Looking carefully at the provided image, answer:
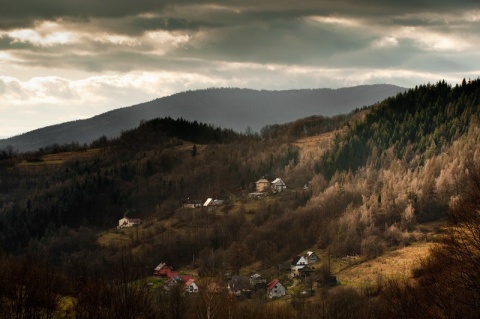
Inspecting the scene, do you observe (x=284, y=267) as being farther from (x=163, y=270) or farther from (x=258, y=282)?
(x=163, y=270)

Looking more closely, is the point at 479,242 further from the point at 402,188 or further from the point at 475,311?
the point at 402,188

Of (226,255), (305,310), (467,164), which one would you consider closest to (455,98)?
(467,164)

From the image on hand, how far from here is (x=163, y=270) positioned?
452ft

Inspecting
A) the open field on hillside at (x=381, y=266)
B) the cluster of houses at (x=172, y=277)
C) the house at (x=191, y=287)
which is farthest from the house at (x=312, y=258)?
the house at (x=191, y=287)

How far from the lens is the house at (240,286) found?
110m

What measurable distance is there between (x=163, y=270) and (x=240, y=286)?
1205 inches

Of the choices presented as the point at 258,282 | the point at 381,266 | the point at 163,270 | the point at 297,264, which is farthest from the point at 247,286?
the point at 163,270

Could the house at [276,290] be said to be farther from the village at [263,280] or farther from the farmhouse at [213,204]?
the farmhouse at [213,204]

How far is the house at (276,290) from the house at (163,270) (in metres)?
27.6

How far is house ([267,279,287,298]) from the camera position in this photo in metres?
108

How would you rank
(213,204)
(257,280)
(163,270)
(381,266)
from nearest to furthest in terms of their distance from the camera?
(381,266) → (257,280) → (163,270) → (213,204)

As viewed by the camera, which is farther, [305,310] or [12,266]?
[305,310]

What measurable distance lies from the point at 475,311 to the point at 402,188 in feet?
406

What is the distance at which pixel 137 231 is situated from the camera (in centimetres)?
17812
